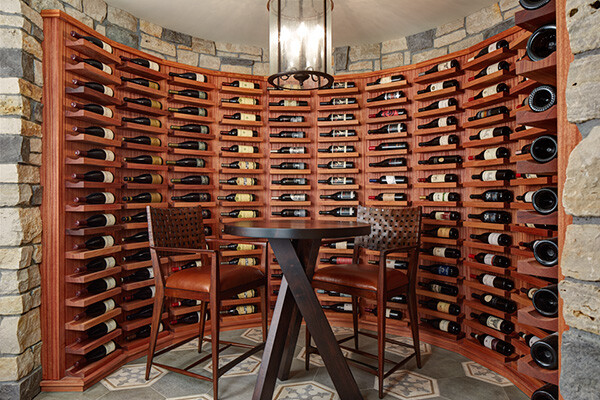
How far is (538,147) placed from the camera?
55.6 inches

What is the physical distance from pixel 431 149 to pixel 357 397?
7.01ft

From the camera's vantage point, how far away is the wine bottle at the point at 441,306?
3.17 metres

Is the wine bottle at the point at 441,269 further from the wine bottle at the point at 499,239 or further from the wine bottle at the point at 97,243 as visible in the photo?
the wine bottle at the point at 97,243

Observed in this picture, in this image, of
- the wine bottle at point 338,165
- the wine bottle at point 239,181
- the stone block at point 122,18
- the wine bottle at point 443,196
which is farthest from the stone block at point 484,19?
the stone block at point 122,18

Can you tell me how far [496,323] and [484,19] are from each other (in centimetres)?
242

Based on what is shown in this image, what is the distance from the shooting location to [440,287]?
3283mm

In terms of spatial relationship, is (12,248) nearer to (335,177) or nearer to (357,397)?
(357,397)

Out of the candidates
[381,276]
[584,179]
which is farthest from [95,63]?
[584,179]

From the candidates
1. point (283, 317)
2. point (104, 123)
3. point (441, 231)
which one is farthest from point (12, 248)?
point (441, 231)

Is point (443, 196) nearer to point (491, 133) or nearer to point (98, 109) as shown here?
point (491, 133)

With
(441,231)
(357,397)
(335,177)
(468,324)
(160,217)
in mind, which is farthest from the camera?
(335,177)

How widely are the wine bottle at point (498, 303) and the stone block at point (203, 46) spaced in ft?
11.0

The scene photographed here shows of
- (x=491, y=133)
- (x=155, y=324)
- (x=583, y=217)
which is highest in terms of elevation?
(x=491, y=133)

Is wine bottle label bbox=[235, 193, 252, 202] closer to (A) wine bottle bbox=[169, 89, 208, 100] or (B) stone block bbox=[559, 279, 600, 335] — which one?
(A) wine bottle bbox=[169, 89, 208, 100]
